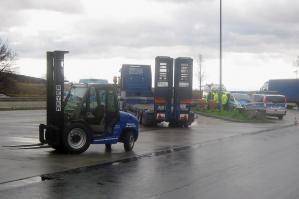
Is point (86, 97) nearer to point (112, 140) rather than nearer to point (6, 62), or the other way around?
point (112, 140)

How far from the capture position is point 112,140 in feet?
52.0

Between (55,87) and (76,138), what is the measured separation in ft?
4.78

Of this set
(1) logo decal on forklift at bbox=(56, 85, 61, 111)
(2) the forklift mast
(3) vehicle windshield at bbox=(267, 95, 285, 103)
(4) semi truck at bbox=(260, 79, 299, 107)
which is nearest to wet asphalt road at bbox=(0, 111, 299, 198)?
(2) the forklift mast

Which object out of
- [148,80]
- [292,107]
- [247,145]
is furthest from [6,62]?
[247,145]

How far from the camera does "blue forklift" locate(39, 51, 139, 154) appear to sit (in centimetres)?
1485

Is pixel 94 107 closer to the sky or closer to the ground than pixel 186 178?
closer to the sky

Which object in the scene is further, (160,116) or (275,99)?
(275,99)

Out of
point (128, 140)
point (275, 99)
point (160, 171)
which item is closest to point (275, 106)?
point (275, 99)

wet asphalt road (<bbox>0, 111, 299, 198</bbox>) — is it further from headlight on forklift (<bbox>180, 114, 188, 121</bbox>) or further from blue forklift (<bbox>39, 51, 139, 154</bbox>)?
headlight on forklift (<bbox>180, 114, 188, 121</bbox>)

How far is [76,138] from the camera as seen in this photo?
589 inches

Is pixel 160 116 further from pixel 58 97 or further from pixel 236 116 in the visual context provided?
pixel 58 97

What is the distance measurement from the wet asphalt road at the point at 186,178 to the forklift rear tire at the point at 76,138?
5.33ft

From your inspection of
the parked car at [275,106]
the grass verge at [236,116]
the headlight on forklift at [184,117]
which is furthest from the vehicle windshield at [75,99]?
the parked car at [275,106]

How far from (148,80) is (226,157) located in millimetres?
14280
